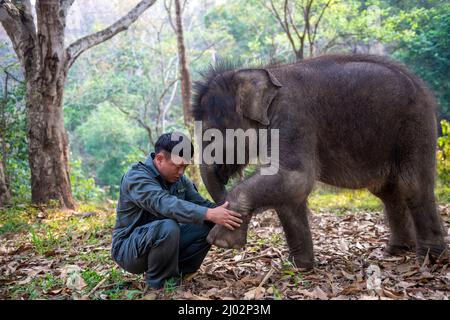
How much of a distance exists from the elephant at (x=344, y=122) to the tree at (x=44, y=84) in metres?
3.95

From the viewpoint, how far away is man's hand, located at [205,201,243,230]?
3396mm

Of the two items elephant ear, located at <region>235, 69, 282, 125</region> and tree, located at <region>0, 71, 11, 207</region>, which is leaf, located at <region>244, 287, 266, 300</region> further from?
tree, located at <region>0, 71, 11, 207</region>

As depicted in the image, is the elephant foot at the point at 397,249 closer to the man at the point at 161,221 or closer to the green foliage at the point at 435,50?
the man at the point at 161,221

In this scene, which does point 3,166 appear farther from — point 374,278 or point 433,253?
point 433,253

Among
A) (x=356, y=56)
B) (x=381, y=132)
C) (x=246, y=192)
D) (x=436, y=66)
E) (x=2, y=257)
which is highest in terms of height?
(x=436, y=66)

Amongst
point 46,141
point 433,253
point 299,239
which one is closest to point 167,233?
point 299,239

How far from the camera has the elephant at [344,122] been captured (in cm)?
405

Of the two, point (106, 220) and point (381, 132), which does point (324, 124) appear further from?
point (106, 220)

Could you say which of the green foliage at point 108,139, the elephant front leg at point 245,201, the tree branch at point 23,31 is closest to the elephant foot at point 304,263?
the elephant front leg at point 245,201

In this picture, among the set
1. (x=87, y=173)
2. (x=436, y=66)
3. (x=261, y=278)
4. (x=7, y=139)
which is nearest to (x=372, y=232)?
(x=261, y=278)

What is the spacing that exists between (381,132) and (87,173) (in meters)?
17.1

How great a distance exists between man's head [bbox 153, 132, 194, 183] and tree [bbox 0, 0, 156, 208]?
14.5ft

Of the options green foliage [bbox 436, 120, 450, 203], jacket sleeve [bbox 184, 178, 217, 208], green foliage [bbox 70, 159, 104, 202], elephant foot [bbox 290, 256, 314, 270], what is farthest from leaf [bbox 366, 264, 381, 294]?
green foliage [bbox 70, 159, 104, 202]

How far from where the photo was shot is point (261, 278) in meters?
3.75
